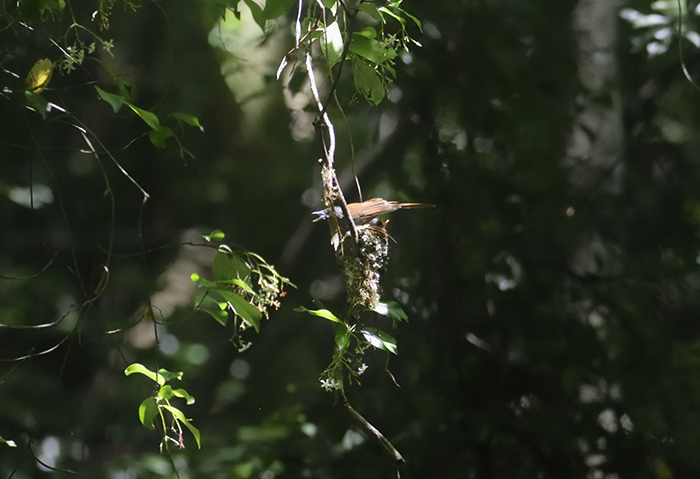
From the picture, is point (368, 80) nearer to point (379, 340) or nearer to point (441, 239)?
point (379, 340)

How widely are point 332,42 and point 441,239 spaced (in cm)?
77

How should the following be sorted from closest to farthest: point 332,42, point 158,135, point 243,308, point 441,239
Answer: point 332,42 → point 243,308 → point 158,135 → point 441,239

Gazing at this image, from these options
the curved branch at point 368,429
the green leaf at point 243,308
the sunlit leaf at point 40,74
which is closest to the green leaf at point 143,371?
A: the green leaf at point 243,308

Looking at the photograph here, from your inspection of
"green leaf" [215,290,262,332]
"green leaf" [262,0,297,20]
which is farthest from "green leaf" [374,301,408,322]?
"green leaf" [262,0,297,20]

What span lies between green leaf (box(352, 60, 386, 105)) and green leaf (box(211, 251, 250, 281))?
11.9 inches

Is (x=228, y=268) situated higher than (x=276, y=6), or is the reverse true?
(x=276, y=6)

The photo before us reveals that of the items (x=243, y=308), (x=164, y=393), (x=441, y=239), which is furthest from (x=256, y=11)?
(x=441, y=239)

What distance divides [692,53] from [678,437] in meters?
0.82

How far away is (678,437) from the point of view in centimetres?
130

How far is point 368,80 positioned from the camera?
2.67 feet

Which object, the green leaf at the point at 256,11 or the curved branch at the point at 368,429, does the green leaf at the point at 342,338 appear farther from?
the green leaf at the point at 256,11

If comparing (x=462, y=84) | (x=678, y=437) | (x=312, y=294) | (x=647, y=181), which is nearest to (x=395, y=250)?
(x=312, y=294)

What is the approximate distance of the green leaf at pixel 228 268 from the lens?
2.91 ft

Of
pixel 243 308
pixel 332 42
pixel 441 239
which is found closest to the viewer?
pixel 332 42
